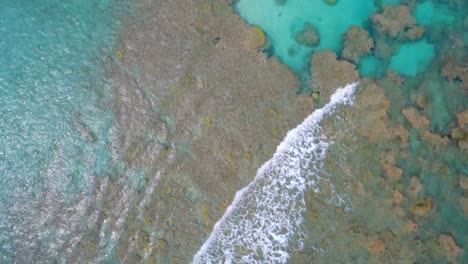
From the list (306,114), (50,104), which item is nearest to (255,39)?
(306,114)

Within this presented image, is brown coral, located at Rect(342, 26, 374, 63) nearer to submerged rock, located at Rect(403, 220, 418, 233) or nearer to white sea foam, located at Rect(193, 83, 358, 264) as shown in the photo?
white sea foam, located at Rect(193, 83, 358, 264)

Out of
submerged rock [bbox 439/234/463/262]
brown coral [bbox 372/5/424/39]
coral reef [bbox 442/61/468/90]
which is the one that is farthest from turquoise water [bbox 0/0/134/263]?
submerged rock [bbox 439/234/463/262]

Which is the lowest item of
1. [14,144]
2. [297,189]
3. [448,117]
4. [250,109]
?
[14,144]

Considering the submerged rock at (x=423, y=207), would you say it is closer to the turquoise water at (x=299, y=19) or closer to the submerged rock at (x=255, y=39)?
the turquoise water at (x=299, y=19)

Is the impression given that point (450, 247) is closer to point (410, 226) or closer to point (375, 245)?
point (410, 226)

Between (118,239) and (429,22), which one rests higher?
(429,22)

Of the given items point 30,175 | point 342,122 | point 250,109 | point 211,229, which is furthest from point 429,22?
point 30,175

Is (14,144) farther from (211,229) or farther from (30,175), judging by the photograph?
(211,229)
